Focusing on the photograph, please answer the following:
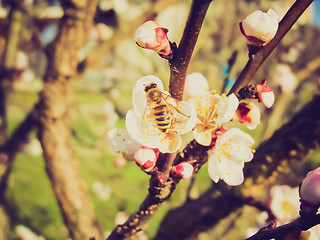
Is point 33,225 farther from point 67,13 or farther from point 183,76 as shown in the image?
point 183,76

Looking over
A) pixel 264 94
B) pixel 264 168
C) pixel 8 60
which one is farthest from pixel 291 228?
pixel 8 60

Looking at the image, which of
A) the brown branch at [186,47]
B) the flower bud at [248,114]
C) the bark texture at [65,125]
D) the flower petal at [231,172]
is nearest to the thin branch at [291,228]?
the flower petal at [231,172]

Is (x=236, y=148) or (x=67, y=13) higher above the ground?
(x=67, y=13)

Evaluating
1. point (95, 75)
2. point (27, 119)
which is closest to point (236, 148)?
point (27, 119)

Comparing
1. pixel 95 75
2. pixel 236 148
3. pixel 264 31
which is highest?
pixel 95 75

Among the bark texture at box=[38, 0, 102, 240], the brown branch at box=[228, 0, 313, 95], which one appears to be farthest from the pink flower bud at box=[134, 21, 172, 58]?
the bark texture at box=[38, 0, 102, 240]

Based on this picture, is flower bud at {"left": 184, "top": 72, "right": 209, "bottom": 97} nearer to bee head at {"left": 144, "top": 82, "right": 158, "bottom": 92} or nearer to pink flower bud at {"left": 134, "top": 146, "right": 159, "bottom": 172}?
bee head at {"left": 144, "top": 82, "right": 158, "bottom": 92}

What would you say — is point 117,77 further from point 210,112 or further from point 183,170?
point 183,170
